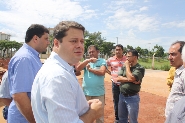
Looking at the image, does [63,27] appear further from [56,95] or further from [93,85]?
[93,85]

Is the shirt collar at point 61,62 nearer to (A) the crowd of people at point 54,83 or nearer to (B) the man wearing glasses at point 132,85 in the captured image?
(A) the crowd of people at point 54,83

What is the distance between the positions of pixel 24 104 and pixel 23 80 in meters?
0.25

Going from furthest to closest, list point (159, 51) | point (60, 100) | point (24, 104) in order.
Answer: point (159, 51) < point (24, 104) < point (60, 100)

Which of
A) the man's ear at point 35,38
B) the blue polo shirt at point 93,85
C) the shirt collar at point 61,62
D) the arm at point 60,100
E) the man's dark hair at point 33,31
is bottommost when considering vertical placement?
the blue polo shirt at point 93,85

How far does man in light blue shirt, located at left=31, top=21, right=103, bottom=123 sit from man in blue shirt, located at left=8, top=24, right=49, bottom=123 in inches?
21.5

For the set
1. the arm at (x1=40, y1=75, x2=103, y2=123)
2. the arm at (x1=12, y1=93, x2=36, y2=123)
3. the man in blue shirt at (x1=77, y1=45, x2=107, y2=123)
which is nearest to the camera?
the arm at (x1=40, y1=75, x2=103, y2=123)

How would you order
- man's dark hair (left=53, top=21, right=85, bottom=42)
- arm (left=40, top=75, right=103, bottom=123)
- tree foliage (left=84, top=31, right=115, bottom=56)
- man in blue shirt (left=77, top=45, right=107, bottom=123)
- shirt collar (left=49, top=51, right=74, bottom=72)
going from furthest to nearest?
tree foliage (left=84, top=31, right=115, bottom=56)
man in blue shirt (left=77, top=45, right=107, bottom=123)
man's dark hair (left=53, top=21, right=85, bottom=42)
shirt collar (left=49, top=51, right=74, bottom=72)
arm (left=40, top=75, right=103, bottom=123)

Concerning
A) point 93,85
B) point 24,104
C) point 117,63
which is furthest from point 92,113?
point 117,63

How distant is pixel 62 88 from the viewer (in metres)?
1.21

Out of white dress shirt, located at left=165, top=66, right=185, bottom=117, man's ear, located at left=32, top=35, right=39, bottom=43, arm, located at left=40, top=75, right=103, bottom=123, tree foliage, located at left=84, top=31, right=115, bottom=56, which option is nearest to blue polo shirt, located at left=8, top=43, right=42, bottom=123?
man's ear, located at left=32, top=35, right=39, bottom=43

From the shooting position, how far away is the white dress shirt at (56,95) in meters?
1.18

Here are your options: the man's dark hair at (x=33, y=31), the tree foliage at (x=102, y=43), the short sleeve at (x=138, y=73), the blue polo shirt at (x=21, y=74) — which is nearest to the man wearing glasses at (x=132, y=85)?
the short sleeve at (x=138, y=73)

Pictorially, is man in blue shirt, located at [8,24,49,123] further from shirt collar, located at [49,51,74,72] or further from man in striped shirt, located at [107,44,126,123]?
man in striped shirt, located at [107,44,126,123]

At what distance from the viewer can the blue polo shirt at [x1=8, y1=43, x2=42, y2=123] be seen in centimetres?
190
